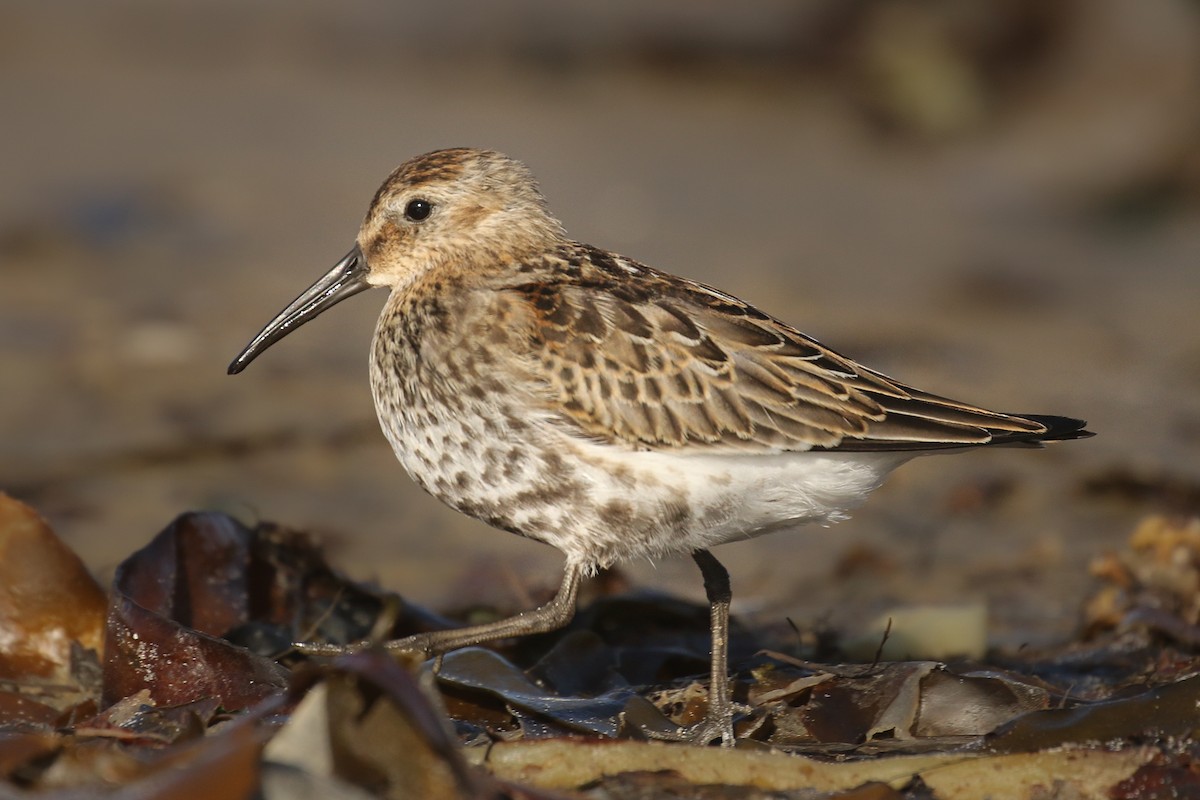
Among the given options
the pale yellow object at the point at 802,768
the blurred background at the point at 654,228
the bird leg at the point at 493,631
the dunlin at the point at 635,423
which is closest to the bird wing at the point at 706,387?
the dunlin at the point at 635,423

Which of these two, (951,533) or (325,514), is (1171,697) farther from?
(325,514)

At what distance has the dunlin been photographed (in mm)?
4426

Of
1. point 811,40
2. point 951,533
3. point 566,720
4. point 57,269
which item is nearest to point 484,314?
point 566,720

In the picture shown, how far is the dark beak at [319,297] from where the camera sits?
5250mm

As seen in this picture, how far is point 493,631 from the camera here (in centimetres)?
471

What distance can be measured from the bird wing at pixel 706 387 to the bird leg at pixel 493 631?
527mm

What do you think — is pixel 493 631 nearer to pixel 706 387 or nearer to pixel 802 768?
pixel 706 387

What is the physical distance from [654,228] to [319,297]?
5.68 meters

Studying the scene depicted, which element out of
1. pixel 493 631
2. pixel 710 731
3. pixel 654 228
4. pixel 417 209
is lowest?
pixel 710 731

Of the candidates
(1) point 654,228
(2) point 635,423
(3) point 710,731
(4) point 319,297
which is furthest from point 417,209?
(1) point 654,228

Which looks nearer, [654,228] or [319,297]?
[319,297]

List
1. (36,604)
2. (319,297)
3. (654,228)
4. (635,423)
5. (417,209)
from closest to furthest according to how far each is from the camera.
Result: (635,423), (36,604), (417,209), (319,297), (654,228)

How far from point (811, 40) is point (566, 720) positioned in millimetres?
9829

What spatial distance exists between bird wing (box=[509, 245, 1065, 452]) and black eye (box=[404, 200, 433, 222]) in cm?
56
